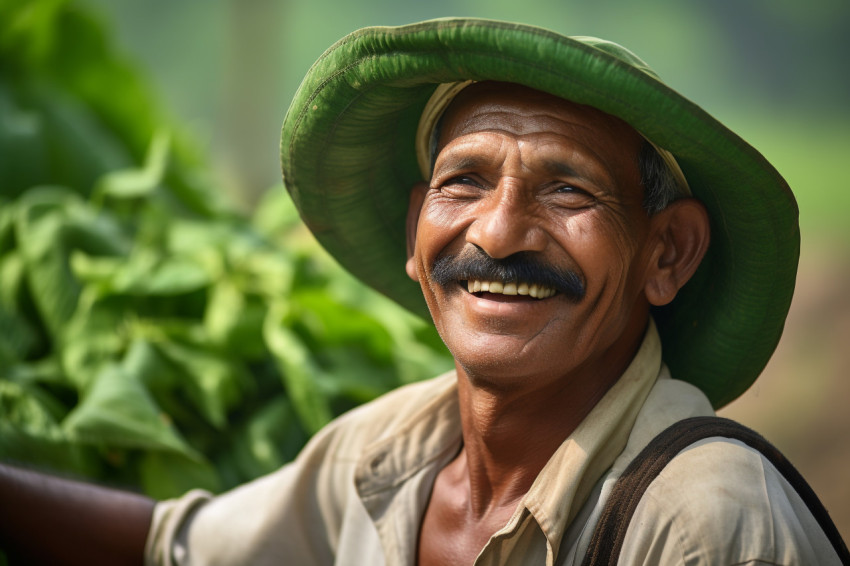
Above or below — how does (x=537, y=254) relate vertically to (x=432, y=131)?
below

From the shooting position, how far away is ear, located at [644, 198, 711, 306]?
188 cm

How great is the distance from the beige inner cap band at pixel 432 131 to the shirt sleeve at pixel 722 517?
1.72 feet

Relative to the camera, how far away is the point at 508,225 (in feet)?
5.62

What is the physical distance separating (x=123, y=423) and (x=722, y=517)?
6.31 feet

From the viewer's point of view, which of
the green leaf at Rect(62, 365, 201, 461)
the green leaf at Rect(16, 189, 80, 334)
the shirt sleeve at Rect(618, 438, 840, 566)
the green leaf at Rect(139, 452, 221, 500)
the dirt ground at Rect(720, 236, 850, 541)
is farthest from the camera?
the dirt ground at Rect(720, 236, 850, 541)

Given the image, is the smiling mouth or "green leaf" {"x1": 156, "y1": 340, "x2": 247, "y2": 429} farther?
"green leaf" {"x1": 156, "y1": 340, "x2": 247, "y2": 429}

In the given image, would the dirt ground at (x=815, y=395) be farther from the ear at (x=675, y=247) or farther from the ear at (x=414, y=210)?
the ear at (x=414, y=210)

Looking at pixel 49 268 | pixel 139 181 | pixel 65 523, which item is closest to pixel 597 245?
pixel 65 523

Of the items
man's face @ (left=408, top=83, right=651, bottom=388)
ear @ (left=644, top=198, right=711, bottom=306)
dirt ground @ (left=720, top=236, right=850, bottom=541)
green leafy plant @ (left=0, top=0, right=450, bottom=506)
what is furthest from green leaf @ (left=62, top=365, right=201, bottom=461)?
dirt ground @ (left=720, top=236, right=850, bottom=541)

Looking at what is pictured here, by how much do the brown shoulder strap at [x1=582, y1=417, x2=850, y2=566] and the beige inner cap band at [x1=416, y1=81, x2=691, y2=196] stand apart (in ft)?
1.57

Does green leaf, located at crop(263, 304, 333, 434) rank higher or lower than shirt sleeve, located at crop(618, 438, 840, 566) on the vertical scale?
lower

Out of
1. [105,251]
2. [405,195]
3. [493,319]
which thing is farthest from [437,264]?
[105,251]

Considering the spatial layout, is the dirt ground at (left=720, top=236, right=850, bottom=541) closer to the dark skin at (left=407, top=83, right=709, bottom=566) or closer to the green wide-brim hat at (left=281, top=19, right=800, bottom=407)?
the green wide-brim hat at (left=281, top=19, right=800, bottom=407)

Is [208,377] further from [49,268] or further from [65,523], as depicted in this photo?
[65,523]
